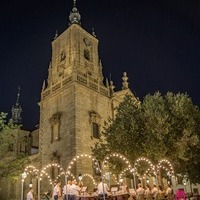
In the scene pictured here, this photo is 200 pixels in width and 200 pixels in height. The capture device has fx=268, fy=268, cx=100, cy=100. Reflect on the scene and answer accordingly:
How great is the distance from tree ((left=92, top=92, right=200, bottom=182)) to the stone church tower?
5103mm

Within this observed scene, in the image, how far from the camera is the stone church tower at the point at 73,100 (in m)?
29.3

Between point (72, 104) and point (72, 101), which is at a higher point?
point (72, 101)

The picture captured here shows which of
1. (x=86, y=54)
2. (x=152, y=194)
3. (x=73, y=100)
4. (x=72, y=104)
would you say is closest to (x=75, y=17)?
(x=86, y=54)

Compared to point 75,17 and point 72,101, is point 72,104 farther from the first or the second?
point 75,17

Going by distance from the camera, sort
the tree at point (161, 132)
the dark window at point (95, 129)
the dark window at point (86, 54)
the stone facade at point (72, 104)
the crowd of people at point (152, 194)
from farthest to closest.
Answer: the dark window at point (86, 54) → the dark window at point (95, 129) → the stone facade at point (72, 104) → the tree at point (161, 132) → the crowd of people at point (152, 194)

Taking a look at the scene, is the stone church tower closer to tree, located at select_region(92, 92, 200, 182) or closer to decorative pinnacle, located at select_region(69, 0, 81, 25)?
decorative pinnacle, located at select_region(69, 0, 81, 25)

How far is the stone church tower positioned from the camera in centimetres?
2928

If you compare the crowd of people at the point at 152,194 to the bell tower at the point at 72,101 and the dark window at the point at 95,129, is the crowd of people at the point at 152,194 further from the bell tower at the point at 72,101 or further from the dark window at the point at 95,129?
the dark window at the point at 95,129

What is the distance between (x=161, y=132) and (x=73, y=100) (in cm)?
1190

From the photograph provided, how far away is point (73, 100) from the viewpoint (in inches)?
1208

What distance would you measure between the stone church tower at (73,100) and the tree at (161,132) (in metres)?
5.10

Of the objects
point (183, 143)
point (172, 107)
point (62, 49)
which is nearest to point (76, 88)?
point (62, 49)

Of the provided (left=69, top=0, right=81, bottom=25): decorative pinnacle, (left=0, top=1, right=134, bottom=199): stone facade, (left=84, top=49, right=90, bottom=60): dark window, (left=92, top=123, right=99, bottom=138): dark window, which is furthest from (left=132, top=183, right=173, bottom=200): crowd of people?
(left=69, top=0, right=81, bottom=25): decorative pinnacle

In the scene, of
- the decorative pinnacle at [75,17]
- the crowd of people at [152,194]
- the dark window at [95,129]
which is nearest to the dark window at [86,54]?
the decorative pinnacle at [75,17]
